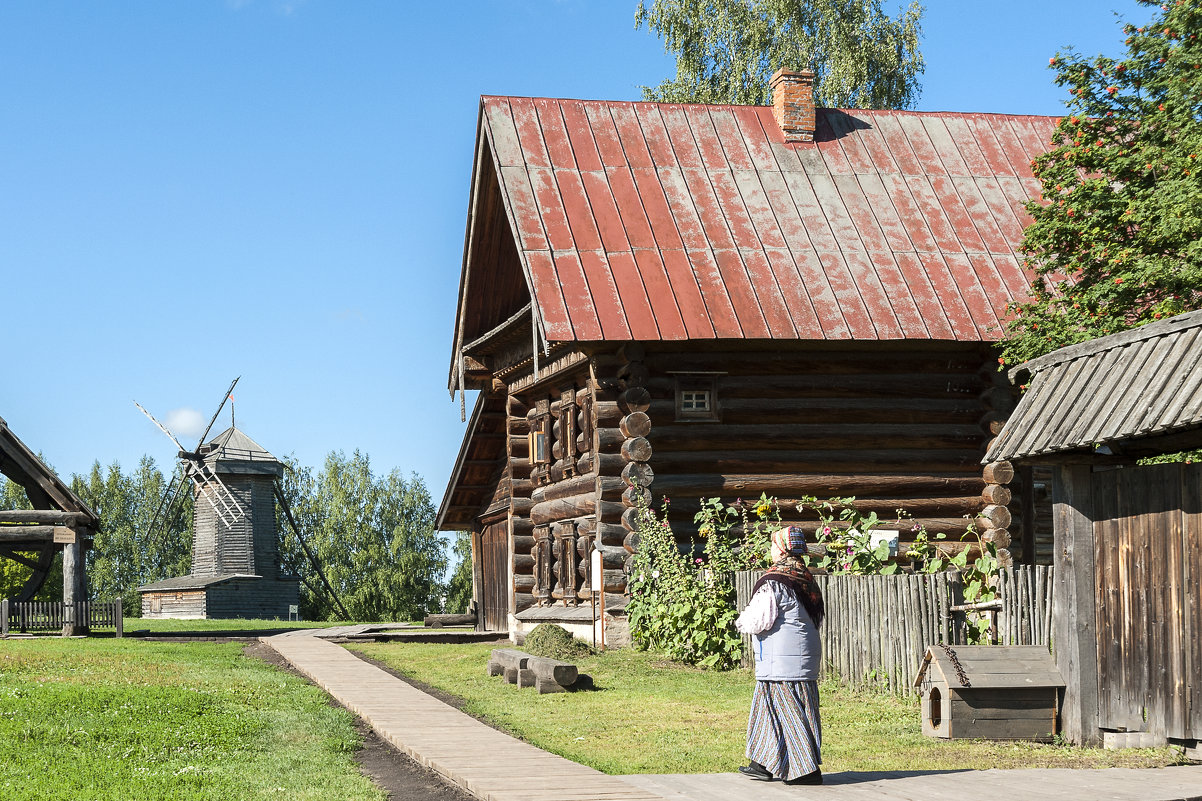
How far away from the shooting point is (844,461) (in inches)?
812

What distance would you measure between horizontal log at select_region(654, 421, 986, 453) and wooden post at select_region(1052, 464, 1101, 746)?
30.0 ft

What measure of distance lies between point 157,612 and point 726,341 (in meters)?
39.8

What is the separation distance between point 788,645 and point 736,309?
1088 centimetres

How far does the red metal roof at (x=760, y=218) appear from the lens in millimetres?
19781

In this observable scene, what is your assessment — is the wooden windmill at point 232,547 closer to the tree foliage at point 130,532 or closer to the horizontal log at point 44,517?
the horizontal log at point 44,517

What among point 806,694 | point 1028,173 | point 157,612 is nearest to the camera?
point 806,694

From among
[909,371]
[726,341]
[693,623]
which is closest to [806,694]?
[693,623]

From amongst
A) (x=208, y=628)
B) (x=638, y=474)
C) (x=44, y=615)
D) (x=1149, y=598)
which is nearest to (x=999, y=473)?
(x=638, y=474)

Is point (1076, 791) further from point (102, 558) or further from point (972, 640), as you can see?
point (102, 558)

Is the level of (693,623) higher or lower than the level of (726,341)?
lower

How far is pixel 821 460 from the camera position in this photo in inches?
811

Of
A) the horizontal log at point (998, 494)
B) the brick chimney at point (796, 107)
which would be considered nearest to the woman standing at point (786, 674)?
the horizontal log at point (998, 494)

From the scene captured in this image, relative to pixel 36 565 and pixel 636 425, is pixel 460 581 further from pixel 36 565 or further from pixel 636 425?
pixel 636 425

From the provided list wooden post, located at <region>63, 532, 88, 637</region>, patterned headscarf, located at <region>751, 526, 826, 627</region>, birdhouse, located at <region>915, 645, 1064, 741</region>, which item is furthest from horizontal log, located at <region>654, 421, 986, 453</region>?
wooden post, located at <region>63, 532, 88, 637</region>
